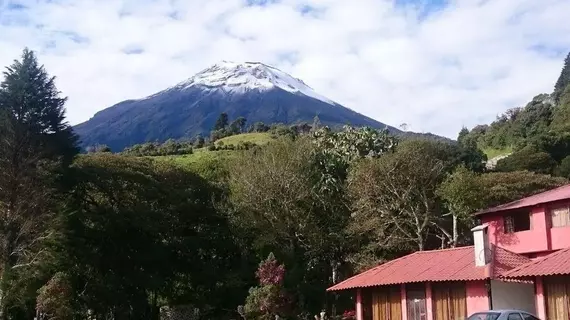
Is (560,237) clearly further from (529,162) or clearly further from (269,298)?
(529,162)

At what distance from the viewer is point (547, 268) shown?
2292cm

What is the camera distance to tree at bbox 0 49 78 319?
3297cm

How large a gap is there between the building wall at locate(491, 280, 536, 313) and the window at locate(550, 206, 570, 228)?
Result: 3.99m

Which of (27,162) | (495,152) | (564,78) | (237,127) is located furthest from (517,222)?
(564,78)

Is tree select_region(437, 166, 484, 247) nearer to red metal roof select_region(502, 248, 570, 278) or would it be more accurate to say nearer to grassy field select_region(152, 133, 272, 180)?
red metal roof select_region(502, 248, 570, 278)

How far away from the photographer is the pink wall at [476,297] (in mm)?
25578

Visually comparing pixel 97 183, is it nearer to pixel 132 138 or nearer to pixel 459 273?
pixel 459 273

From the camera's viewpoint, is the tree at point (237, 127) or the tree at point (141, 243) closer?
the tree at point (141, 243)

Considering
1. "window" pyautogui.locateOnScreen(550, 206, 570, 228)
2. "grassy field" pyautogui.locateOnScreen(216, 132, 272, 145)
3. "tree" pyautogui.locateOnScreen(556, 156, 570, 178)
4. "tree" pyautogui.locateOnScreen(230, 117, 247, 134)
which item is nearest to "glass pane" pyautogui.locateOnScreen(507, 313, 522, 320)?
"window" pyautogui.locateOnScreen(550, 206, 570, 228)

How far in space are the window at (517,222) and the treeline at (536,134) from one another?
2378cm

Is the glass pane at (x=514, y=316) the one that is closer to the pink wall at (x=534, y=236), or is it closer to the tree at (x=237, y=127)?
the pink wall at (x=534, y=236)

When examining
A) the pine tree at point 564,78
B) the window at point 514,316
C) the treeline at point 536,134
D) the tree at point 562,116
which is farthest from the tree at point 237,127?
the window at point 514,316

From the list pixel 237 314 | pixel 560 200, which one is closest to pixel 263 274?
pixel 237 314

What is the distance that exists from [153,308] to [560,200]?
24957 mm
